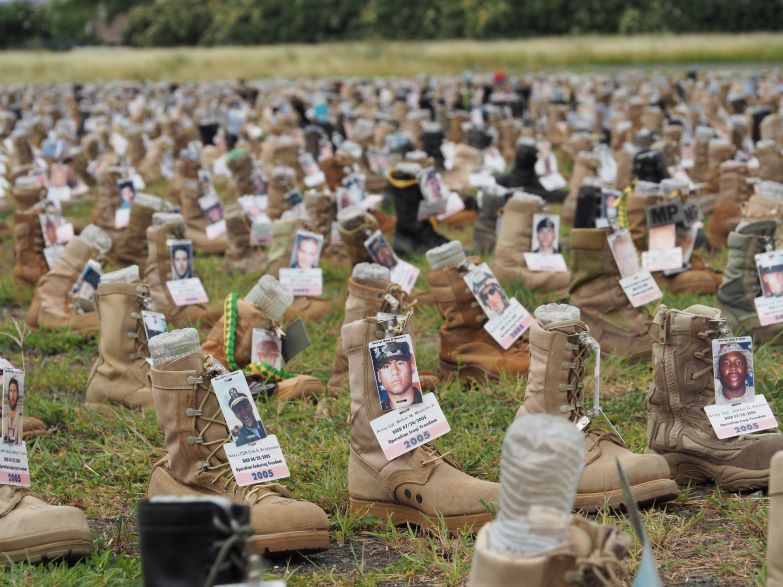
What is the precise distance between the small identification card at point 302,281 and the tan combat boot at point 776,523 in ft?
A: 12.0

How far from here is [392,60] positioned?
1154 inches

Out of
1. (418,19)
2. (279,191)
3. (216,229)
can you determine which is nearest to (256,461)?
(216,229)

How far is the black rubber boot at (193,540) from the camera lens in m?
2.18

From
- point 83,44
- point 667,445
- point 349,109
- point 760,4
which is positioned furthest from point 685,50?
point 83,44

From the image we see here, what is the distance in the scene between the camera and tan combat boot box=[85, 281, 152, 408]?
4.65 m

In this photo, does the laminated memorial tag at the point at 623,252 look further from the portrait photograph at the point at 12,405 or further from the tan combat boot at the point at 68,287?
the portrait photograph at the point at 12,405

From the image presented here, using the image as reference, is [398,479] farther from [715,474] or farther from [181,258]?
[181,258]

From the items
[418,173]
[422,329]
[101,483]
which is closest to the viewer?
[101,483]

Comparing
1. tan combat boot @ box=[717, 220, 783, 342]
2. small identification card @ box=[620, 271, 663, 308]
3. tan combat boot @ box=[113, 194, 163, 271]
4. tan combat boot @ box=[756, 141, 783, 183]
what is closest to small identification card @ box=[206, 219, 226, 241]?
tan combat boot @ box=[113, 194, 163, 271]

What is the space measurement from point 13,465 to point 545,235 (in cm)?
326

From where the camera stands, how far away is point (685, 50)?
97.0 ft

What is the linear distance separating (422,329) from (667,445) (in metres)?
2.27

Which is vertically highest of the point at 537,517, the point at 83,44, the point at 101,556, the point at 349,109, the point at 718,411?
the point at 537,517

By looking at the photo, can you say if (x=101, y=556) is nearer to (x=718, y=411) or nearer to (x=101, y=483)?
(x=101, y=483)
